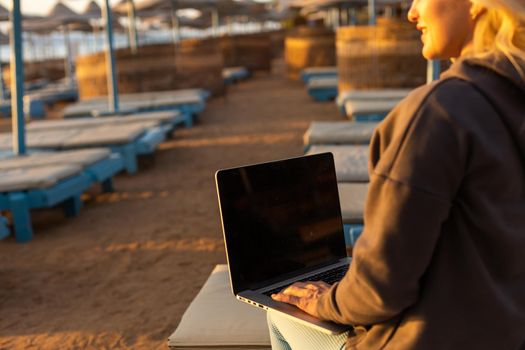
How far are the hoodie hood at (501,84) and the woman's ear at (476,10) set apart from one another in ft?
0.28

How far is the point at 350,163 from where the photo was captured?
4.52 metres

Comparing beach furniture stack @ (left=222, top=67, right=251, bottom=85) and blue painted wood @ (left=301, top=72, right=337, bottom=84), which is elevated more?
beach furniture stack @ (left=222, top=67, right=251, bottom=85)

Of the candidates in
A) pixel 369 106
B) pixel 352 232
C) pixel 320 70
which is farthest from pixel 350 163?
pixel 320 70

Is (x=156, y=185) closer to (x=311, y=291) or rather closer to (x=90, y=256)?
(x=90, y=256)

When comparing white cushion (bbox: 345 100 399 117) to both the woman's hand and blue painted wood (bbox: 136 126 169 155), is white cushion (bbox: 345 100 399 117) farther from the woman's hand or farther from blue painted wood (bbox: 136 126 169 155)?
the woman's hand

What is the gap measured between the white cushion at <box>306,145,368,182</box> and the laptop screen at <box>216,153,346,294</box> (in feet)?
6.88

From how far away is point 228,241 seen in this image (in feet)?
5.41

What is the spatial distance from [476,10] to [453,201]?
0.34m

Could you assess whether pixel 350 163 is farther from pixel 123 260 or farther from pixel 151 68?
pixel 151 68

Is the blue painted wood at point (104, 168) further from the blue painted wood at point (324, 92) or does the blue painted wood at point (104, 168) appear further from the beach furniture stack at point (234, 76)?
the beach furniture stack at point (234, 76)

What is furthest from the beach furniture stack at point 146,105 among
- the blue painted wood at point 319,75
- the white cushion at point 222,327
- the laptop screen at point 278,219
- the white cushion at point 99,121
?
the laptop screen at point 278,219

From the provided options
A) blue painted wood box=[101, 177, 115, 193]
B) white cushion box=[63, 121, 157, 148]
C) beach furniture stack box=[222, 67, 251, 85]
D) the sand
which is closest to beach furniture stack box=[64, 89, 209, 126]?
white cushion box=[63, 121, 157, 148]

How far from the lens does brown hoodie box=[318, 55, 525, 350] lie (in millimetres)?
1095

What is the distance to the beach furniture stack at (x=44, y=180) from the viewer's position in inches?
181
